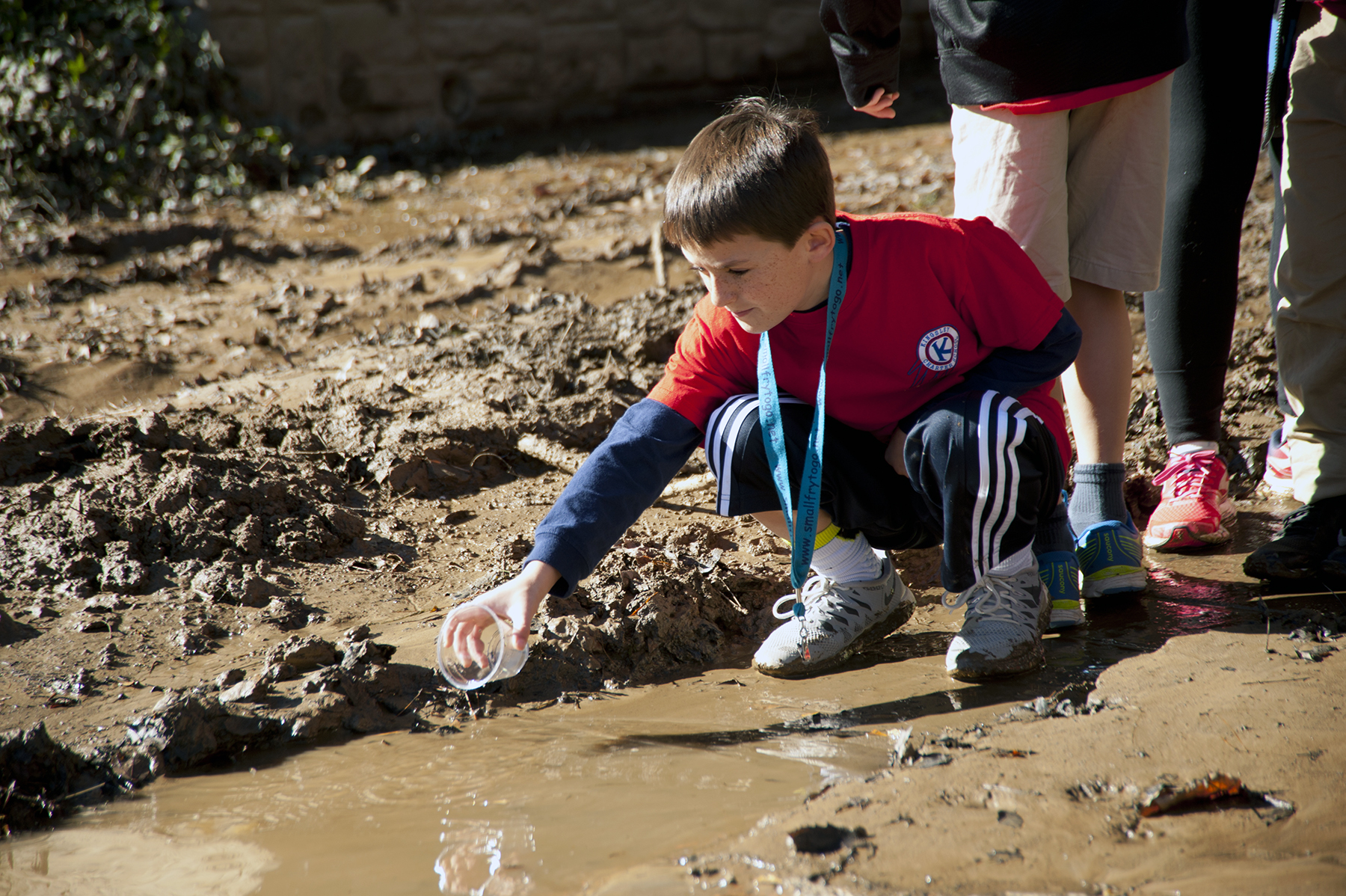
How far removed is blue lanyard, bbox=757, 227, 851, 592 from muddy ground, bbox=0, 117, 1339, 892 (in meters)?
0.36

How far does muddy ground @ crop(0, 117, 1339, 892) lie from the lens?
2.05 m

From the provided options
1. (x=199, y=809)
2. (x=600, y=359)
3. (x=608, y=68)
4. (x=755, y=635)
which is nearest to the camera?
(x=199, y=809)

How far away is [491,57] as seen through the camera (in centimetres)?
727

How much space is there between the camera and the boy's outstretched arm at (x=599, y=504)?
1769 millimetres

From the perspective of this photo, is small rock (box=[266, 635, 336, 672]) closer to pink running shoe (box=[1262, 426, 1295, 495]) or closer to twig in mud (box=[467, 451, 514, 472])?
twig in mud (box=[467, 451, 514, 472])

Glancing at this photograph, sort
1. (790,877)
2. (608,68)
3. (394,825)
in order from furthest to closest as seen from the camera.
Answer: (608,68) < (394,825) < (790,877)

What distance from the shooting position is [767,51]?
777cm

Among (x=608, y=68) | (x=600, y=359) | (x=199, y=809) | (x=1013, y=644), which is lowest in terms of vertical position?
(x=199, y=809)

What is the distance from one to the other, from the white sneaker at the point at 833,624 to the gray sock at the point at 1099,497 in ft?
1.46

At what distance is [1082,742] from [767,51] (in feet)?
22.8

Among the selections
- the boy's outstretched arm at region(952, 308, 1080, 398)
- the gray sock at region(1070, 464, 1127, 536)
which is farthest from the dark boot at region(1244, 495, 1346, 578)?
the boy's outstretched arm at region(952, 308, 1080, 398)

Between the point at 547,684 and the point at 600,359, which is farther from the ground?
the point at 600,359

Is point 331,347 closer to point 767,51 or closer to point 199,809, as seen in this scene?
point 199,809

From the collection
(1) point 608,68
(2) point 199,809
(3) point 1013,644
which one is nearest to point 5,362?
(2) point 199,809
